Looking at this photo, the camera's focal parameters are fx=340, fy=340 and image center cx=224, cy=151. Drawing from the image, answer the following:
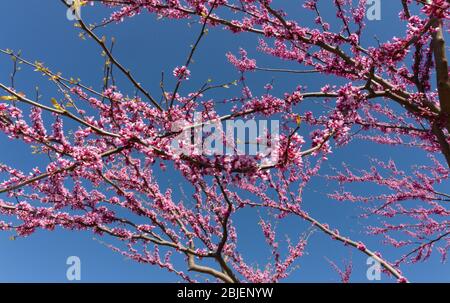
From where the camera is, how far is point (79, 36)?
3.29 metres

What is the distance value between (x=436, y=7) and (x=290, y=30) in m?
1.84

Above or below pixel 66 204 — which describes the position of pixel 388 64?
above

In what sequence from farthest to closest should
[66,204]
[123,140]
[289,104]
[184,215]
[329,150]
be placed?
[184,215] → [66,204] → [289,104] → [329,150] → [123,140]

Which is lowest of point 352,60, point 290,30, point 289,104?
point 289,104

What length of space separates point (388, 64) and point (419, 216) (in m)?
5.33

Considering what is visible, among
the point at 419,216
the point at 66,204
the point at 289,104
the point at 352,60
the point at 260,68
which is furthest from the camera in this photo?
the point at 419,216

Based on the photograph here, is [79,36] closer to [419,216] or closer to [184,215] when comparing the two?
[184,215]

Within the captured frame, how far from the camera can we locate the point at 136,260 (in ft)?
21.6

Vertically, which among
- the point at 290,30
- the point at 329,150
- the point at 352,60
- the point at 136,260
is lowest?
the point at 136,260

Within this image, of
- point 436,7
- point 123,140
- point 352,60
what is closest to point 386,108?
point 352,60

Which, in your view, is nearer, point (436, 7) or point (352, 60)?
point (436, 7)

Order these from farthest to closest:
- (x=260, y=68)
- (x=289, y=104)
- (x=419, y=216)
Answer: (x=419, y=216) < (x=260, y=68) < (x=289, y=104)

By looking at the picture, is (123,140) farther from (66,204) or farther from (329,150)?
(66,204)

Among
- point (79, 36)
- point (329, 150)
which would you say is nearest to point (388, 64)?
point (329, 150)
